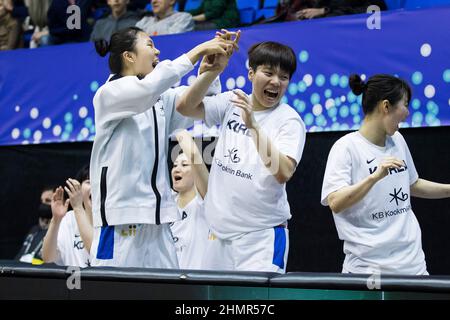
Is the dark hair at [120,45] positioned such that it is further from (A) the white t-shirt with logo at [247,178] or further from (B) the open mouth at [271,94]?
(B) the open mouth at [271,94]

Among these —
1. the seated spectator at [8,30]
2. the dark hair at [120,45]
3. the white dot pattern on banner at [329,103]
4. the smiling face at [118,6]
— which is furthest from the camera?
the seated spectator at [8,30]

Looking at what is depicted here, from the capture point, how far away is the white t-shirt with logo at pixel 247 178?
430 cm

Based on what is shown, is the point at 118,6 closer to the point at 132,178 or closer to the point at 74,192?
the point at 74,192

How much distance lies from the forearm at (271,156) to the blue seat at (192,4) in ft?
14.0

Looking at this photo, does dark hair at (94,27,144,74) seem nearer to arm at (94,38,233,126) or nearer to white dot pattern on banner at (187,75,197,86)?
arm at (94,38,233,126)

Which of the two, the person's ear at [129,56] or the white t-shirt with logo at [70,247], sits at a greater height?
the person's ear at [129,56]

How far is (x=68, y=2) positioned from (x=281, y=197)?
458 centimetres

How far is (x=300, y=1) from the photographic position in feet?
23.9

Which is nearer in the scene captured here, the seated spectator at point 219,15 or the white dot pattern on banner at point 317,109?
the white dot pattern on banner at point 317,109

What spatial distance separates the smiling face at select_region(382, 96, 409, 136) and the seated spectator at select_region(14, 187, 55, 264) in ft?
9.97

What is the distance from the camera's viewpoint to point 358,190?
4211mm

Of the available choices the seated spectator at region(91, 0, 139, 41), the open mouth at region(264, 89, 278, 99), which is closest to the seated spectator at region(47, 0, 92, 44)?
the seated spectator at region(91, 0, 139, 41)

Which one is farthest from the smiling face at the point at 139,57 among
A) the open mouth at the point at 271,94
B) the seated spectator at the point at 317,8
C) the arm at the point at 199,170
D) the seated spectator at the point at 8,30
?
the seated spectator at the point at 8,30

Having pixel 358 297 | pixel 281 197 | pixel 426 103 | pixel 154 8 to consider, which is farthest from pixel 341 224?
pixel 154 8
